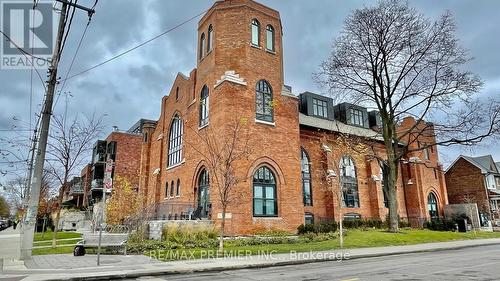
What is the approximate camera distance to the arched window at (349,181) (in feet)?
106

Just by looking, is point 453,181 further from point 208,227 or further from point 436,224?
point 208,227

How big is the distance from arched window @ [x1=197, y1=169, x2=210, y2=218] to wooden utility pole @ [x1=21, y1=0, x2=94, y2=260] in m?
11.2

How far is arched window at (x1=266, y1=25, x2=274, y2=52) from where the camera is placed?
25591 millimetres

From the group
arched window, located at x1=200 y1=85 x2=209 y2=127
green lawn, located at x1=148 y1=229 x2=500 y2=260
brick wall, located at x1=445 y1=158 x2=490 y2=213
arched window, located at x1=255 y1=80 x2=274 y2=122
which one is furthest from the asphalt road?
brick wall, located at x1=445 y1=158 x2=490 y2=213

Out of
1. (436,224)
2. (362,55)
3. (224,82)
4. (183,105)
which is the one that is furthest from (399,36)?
(436,224)

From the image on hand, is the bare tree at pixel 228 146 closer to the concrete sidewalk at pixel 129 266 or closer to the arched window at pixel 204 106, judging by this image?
the arched window at pixel 204 106

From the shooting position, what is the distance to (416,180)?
125 feet

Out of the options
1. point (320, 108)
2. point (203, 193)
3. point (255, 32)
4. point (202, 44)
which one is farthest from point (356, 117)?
point (203, 193)

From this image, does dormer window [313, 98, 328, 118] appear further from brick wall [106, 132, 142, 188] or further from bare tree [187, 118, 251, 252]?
brick wall [106, 132, 142, 188]

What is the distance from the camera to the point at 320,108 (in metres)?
36.5

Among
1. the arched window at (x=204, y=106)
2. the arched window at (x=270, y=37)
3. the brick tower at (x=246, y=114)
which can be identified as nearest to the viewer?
the brick tower at (x=246, y=114)

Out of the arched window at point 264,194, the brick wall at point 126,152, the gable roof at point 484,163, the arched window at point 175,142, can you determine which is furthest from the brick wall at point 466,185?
the brick wall at point 126,152

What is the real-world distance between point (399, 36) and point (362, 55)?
2843 millimetres

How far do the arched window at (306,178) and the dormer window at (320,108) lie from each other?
7.38m
